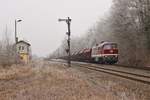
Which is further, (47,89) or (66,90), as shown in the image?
(47,89)

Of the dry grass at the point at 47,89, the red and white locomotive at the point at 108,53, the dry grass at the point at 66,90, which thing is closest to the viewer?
the dry grass at the point at 47,89

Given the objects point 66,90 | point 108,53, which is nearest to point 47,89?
point 66,90

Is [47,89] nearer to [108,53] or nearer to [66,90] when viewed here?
[66,90]

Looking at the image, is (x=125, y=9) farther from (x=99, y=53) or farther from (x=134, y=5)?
(x=99, y=53)

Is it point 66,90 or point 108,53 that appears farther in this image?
point 108,53

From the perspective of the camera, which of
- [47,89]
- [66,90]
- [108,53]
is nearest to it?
[66,90]

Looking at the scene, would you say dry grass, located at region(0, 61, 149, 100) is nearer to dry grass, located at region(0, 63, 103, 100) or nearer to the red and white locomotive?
dry grass, located at region(0, 63, 103, 100)

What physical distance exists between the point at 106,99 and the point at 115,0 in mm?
54530

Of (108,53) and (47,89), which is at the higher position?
(108,53)

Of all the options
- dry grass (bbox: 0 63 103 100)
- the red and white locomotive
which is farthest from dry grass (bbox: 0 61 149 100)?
the red and white locomotive

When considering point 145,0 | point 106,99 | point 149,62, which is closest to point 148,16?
point 145,0

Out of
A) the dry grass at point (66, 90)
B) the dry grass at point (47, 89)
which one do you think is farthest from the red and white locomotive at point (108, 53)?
the dry grass at point (66, 90)

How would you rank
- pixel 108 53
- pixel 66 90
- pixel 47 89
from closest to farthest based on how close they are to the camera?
pixel 66 90 → pixel 47 89 → pixel 108 53

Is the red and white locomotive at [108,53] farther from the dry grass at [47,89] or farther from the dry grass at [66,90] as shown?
the dry grass at [66,90]
